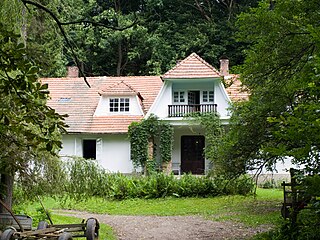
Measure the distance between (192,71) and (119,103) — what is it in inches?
178

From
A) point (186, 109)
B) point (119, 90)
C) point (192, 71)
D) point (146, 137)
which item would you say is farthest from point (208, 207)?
point (119, 90)

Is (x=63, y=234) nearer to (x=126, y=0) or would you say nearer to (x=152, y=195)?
(x=152, y=195)

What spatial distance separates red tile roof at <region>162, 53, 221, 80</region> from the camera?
2773 cm

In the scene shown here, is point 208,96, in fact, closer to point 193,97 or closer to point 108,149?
point 193,97

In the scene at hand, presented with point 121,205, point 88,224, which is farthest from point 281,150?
point 121,205

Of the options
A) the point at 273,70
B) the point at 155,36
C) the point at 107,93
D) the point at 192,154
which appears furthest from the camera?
the point at 155,36

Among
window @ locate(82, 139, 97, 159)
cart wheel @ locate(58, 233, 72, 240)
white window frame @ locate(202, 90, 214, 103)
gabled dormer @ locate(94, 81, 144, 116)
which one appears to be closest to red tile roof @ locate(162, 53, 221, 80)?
white window frame @ locate(202, 90, 214, 103)

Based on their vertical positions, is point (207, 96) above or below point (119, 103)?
above

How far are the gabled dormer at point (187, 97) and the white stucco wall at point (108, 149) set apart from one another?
2811mm

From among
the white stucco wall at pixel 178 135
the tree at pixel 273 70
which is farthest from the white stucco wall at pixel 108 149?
the tree at pixel 273 70

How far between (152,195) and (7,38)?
763 inches

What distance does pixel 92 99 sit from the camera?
1202 inches

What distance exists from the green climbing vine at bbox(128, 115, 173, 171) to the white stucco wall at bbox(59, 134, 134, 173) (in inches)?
51.6

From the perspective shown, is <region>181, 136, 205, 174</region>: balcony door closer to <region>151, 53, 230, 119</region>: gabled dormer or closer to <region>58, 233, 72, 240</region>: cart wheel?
<region>151, 53, 230, 119</region>: gabled dormer
